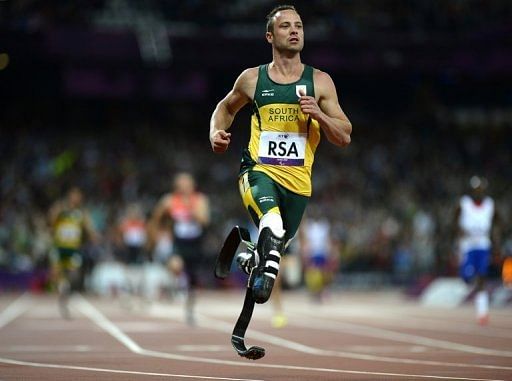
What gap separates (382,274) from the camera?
3422 cm

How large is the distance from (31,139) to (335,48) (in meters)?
10.6

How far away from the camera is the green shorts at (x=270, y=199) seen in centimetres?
837

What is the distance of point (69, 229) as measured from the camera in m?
20.1

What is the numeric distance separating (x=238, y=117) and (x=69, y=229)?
19.8 m

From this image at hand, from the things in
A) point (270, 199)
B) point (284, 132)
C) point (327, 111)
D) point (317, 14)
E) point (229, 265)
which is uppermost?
point (317, 14)

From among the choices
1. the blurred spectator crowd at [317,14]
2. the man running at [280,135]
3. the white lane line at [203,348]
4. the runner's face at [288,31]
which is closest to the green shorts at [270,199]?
the man running at [280,135]

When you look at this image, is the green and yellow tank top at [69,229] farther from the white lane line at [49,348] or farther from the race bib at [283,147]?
the race bib at [283,147]

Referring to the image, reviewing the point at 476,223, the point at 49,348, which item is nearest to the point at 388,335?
the point at 476,223

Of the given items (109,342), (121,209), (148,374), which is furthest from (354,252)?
(148,374)

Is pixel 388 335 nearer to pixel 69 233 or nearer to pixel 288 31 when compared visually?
pixel 288 31

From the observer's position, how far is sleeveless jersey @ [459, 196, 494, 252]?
1767 cm

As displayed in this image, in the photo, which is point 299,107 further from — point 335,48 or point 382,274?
point 335,48

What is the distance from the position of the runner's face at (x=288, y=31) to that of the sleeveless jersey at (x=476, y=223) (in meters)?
9.87

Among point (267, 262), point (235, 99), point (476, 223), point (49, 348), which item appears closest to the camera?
point (267, 262)
